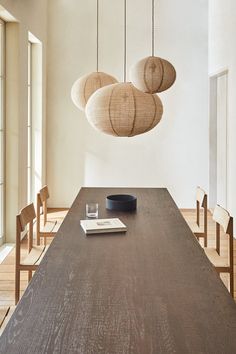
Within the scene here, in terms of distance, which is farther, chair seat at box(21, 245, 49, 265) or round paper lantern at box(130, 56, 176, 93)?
round paper lantern at box(130, 56, 176, 93)

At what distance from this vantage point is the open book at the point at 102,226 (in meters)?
2.26

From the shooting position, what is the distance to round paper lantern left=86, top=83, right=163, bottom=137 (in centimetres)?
231

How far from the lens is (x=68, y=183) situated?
6.34 metres

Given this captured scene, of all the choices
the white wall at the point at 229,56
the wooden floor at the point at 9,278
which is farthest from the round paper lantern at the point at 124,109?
the white wall at the point at 229,56

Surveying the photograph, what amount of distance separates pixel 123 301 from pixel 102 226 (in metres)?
0.95

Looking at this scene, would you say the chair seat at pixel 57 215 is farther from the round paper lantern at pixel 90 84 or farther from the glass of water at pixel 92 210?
the glass of water at pixel 92 210

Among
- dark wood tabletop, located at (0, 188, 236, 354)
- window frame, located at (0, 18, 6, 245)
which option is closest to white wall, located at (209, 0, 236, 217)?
window frame, located at (0, 18, 6, 245)

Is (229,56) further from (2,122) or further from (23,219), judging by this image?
(23,219)

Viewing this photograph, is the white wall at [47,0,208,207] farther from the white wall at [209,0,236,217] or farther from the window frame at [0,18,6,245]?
the window frame at [0,18,6,245]

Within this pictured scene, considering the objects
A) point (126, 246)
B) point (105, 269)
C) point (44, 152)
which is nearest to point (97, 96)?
point (126, 246)

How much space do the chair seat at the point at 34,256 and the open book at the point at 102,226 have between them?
46 centimetres

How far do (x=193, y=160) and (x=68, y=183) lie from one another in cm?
198

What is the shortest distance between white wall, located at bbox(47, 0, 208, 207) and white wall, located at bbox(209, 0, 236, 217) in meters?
0.59

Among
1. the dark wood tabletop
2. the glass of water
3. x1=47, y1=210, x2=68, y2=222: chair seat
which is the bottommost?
x1=47, y1=210, x2=68, y2=222: chair seat
